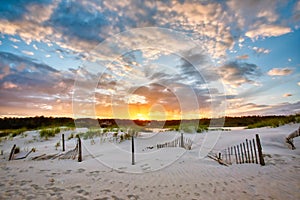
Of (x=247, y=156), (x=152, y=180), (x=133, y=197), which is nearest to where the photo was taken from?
(x=133, y=197)

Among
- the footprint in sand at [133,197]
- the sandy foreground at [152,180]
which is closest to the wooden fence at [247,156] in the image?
the sandy foreground at [152,180]

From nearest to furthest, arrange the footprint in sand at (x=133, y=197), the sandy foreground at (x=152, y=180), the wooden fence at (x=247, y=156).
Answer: the footprint in sand at (x=133, y=197) → the sandy foreground at (x=152, y=180) → the wooden fence at (x=247, y=156)

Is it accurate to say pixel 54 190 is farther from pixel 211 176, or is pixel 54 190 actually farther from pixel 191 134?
pixel 191 134

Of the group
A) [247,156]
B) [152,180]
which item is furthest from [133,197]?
[247,156]

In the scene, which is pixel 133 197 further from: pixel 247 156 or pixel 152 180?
pixel 247 156

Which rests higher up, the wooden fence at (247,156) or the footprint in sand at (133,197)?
the wooden fence at (247,156)

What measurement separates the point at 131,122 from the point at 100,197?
2988 cm

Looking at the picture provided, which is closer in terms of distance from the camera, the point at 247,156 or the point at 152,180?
the point at 152,180

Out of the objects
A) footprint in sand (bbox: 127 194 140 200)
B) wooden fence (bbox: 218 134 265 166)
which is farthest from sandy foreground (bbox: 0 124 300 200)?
wooden fence (bbox: 218 134 265 166)

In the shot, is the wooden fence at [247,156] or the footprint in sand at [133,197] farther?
the wooden fence at [247,156]

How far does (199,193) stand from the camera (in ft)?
18.2

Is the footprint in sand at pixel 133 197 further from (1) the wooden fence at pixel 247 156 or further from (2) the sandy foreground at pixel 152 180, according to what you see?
(1) the wooden fence at pixel 247 156

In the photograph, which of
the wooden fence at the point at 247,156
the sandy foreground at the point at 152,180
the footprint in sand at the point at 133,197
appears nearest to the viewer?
the footprint in sand at the point at 133,197

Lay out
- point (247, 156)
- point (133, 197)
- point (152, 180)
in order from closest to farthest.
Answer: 1. point (133, 197)
2. point (152, 180)
3. point (247, 156)
